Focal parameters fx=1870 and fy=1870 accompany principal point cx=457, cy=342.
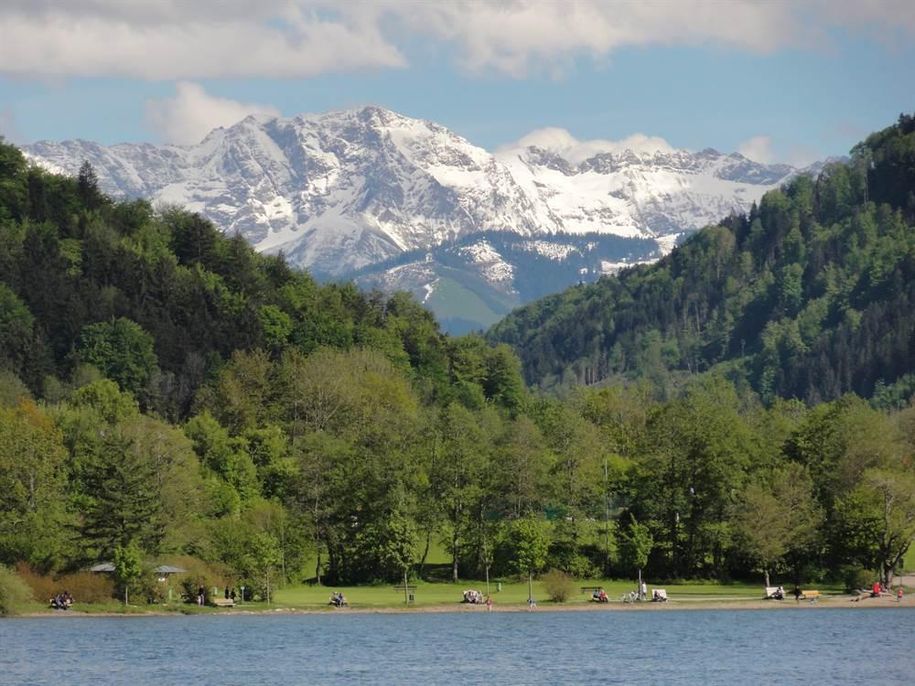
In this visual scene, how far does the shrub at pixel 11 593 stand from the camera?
113 m

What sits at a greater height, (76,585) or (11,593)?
(76,585)

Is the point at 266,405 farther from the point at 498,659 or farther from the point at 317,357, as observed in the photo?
the point at 498,659

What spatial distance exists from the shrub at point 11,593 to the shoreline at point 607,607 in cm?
618

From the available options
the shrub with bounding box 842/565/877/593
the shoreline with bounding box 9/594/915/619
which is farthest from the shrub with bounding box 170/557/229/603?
the shrub with bounding box 842/565/877/593

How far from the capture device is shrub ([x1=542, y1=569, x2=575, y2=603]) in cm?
12281

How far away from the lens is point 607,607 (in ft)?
396

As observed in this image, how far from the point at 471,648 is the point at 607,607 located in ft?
83.2

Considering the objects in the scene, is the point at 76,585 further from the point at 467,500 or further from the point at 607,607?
the point at 607,607

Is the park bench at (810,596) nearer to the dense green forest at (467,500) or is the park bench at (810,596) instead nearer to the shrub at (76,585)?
the dense green forest at (467,500)

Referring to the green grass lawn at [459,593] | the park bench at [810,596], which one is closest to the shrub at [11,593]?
the green grass lawn at [459,593]

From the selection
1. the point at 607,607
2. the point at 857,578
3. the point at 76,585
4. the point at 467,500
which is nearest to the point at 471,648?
the point at 607,607

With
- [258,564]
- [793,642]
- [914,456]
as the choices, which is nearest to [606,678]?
[793,642]

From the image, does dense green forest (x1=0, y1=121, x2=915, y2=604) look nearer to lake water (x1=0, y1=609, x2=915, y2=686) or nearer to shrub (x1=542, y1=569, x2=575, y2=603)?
shrub (x1=542, y1=569, x2=575, y2=603)

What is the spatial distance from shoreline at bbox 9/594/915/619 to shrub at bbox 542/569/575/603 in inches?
41.5
